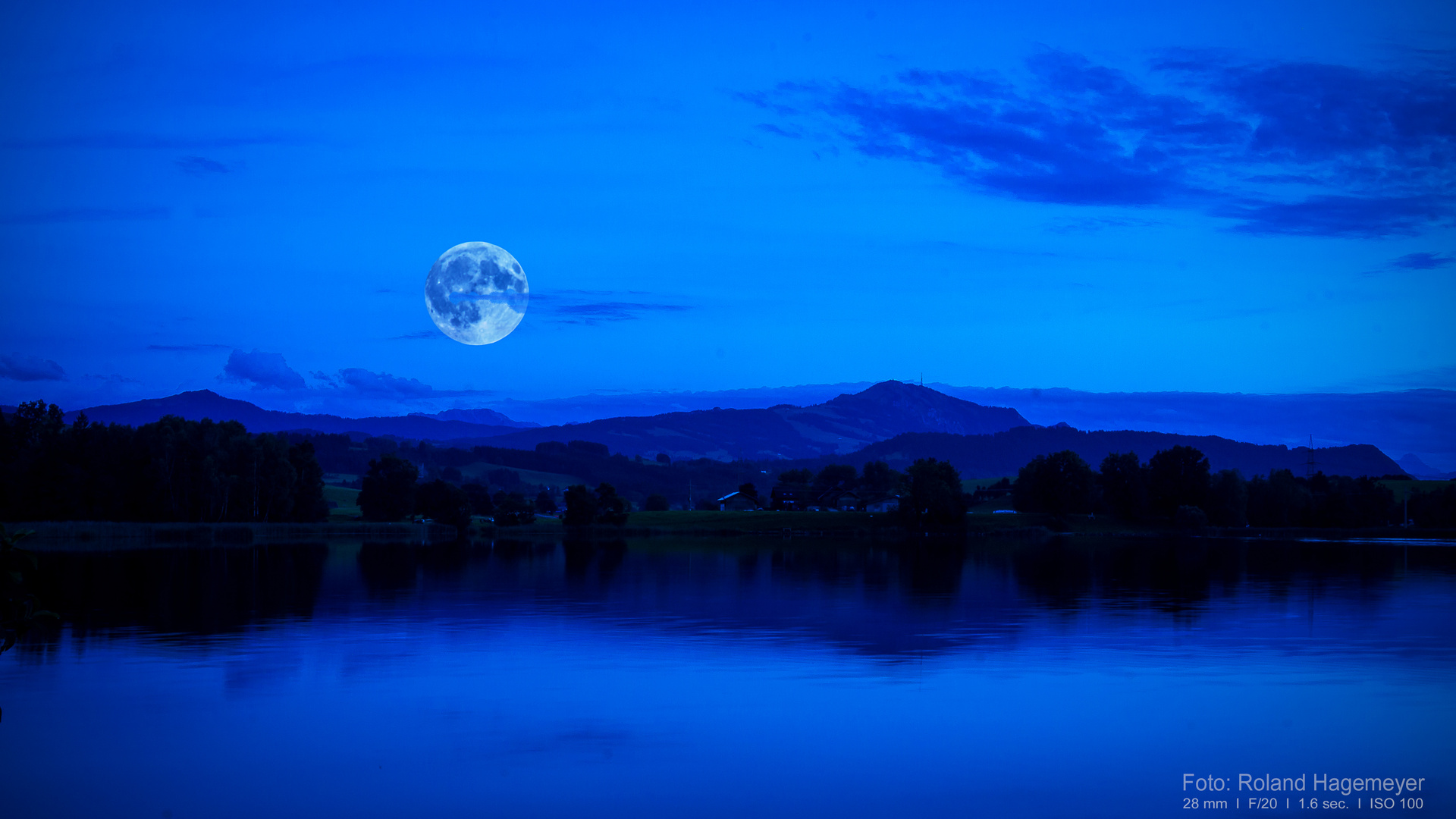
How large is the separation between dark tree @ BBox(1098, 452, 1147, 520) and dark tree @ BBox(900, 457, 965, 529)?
20.9 m

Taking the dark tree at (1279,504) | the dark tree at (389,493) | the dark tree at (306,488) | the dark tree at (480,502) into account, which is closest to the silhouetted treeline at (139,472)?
the dark tree at (306,488)

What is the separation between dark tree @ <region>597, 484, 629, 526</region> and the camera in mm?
151125

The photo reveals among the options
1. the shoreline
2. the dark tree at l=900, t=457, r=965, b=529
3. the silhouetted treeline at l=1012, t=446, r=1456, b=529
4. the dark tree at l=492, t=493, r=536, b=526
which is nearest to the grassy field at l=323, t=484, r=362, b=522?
the shoreline

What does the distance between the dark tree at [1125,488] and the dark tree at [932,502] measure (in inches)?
821

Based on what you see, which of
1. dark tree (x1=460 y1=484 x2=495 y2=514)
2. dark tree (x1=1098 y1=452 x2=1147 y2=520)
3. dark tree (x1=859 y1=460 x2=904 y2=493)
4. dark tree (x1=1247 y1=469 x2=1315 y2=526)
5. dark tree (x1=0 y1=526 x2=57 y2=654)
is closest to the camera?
dark tree (x1=0 y1=526 x2=57 y2=654)

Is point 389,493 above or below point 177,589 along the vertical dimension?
above

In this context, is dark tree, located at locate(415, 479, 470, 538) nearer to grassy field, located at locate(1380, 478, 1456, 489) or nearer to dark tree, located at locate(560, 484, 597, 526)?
dark tree, located at locate(560, 484, 597, 526)

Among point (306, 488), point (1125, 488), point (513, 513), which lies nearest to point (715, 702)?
point (306, 488)

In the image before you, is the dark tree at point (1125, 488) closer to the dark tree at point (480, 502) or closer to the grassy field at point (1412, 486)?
the grassy field at point (1412, 486)

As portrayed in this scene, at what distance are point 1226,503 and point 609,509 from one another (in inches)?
3052

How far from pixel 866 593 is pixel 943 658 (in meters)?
20.4

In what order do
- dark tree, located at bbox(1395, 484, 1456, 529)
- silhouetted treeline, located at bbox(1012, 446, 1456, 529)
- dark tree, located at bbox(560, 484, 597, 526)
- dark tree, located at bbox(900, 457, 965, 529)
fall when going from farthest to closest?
1. dark tree, located at bbox(560, 484, 597, 526)
2. silhouetted treeline, located at bbox(1012, 446, 1456, 529)
3. dark tree, located at bbox(1395, 484, 1456, 529)
4. dark tree, located at bbox(900, 457, 965, 529)

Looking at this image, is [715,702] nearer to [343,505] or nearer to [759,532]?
[759,532]

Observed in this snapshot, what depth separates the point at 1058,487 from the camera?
487 ft
